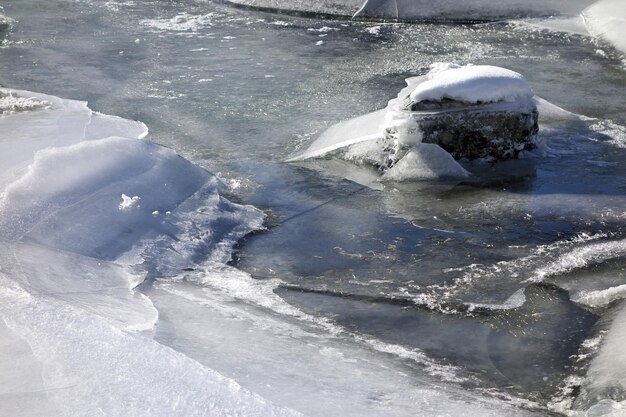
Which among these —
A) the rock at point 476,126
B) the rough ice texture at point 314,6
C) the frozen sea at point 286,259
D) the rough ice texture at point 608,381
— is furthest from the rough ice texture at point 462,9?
the rough ice texture at point 608,381

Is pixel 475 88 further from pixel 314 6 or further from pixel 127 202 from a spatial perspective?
pixel 314 6

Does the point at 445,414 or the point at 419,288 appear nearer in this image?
the point at 445,414

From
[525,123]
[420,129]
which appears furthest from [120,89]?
[525,123]

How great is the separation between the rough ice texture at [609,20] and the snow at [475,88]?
3.33 m

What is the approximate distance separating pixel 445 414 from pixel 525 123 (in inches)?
134

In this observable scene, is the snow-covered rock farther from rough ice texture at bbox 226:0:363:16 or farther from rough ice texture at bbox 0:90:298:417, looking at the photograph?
rough ice texture at bbox 226:0:363:16

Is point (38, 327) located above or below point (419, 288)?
above

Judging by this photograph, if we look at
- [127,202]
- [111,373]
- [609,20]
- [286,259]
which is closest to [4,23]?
[127,202]

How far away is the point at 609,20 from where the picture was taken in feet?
31.6

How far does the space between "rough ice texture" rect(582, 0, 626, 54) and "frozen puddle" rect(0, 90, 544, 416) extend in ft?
18.7

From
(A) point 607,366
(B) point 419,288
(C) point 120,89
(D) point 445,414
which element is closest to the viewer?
(D) point 445,414

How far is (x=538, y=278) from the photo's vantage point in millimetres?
4215

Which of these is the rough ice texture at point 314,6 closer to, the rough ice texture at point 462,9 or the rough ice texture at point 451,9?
the rough ice texture at point 451,9

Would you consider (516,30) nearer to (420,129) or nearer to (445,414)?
(420,129)
